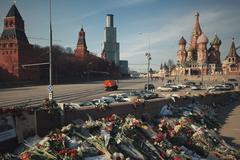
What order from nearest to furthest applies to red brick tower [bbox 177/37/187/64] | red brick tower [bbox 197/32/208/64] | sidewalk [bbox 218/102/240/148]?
sidewalk [bbox 218/102/240/148], red brick tower [bbox 197/32/208/64], red brick tower [bbox 177/37/187/64]

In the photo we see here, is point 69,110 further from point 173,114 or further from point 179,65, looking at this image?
point 179,65

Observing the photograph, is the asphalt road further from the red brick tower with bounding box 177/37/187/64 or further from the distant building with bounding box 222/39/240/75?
the red brick tower with bounding box 177/37/187/64

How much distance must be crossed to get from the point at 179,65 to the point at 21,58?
91461 millimetres

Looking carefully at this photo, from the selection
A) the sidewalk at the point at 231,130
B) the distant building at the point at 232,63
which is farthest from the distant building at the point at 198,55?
the sidewalk at the point at 231,130

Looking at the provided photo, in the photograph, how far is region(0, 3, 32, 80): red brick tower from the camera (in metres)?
67.4

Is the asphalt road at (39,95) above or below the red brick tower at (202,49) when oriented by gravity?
below

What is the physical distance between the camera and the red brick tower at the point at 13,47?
67.4m

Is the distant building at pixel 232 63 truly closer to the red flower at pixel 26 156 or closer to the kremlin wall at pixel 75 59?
the kremlin wall at pixel 75 59

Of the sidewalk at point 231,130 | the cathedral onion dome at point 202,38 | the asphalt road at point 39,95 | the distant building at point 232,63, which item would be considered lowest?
the sidewalk at point 231,130

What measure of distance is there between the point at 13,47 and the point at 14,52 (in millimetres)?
1342

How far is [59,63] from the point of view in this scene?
288 ft

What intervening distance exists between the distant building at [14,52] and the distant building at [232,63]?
89465mm

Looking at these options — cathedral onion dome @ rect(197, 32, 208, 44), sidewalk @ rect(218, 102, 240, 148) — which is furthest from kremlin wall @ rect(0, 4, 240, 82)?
sidewalk @ rect(218, 102, 240, 148)

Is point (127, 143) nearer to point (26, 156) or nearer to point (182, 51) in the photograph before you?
point (26, 156)
